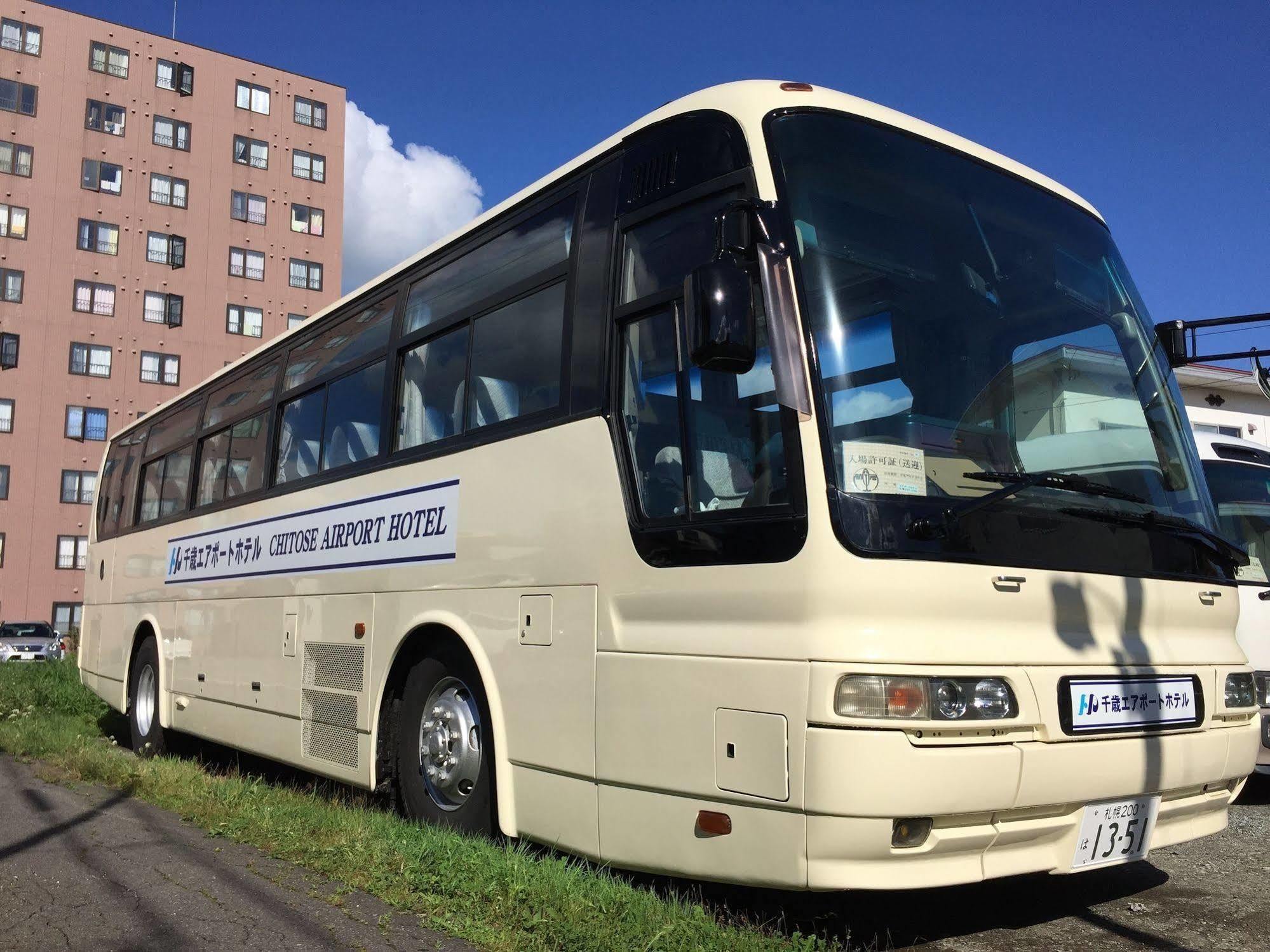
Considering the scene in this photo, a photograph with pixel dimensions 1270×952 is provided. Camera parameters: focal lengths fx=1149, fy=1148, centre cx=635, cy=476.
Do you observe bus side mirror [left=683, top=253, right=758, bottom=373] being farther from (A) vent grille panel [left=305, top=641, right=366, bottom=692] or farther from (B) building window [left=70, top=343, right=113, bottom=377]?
(B) building window [left=70, top=343, right=113, bottom=377]

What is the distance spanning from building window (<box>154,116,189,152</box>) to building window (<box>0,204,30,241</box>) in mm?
7168

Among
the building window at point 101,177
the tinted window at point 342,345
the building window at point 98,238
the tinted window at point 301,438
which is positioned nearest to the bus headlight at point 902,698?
the tinted window at point 342,345

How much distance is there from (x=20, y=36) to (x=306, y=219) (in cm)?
1453

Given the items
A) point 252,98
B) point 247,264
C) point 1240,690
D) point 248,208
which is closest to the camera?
point 1240,690

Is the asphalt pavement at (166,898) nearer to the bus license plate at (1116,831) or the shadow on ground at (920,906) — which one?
the shadow on ground at (920,906)

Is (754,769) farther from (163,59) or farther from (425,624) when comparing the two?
(163,59)

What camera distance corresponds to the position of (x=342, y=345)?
808cm

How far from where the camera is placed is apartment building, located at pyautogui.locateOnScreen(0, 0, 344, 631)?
4994 cm

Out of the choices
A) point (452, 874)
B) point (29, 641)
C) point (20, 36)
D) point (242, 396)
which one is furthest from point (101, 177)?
point (452, 874)

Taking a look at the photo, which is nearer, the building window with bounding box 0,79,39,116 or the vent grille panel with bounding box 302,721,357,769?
the vent grille panel with bounding box 302,721,357,769

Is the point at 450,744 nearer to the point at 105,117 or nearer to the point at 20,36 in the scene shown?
the point at 105,117

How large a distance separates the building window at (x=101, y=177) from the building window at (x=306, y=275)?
8.66 meters

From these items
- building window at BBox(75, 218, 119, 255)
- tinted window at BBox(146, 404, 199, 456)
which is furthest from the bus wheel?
building window at BBox(75, 218, 119, 255)

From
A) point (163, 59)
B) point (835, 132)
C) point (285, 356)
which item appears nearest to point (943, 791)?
point (835, 132)
